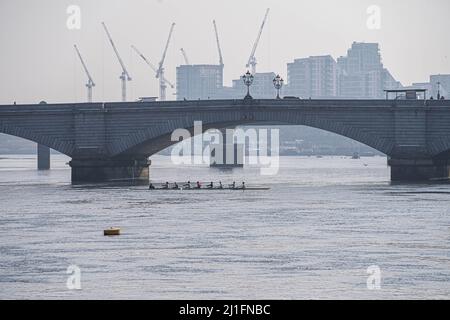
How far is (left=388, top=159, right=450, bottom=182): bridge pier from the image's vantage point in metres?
128

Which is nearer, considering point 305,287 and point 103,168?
point 305,287

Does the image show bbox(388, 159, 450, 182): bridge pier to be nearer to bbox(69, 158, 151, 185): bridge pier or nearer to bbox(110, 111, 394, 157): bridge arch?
bbox(110, 111, 394, 157): bridge arch

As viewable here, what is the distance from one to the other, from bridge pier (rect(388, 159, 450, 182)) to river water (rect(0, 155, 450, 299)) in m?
25.1

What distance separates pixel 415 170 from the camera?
420 ft

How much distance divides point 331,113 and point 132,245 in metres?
70.8

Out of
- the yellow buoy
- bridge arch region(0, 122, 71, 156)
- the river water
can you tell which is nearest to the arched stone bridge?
bridge arch region(0, 122, 71, 156)

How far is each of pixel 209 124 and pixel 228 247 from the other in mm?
75159

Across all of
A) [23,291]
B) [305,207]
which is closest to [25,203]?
[305,207]

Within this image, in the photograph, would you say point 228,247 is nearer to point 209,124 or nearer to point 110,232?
point 110,232

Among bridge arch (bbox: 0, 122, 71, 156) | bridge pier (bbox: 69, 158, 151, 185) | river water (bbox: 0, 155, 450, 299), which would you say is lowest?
river water (bbox: 0, 155, 450, 299)

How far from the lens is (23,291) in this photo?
153ft
